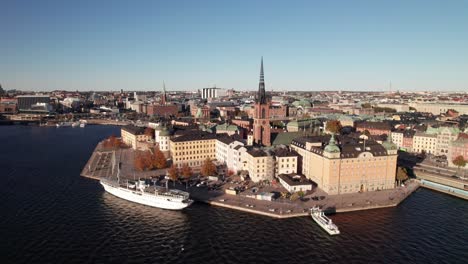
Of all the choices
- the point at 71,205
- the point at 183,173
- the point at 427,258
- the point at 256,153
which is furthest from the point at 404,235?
the point at 71,205

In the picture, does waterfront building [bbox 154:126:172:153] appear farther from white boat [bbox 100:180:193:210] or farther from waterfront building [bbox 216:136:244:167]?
white boat [bbox 100:180:193:210]

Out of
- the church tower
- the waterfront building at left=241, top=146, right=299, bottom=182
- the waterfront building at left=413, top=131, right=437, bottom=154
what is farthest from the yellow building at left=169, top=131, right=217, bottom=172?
the waterfront building at left=413, top=131, right=437, bottom=154

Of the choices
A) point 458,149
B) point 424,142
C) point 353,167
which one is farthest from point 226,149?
point 424,142

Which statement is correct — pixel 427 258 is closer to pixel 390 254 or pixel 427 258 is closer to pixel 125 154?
pixel 390 254

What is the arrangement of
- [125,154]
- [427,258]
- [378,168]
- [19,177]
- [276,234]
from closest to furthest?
[427,258] → [276,234] → [378,168] → [19,177] → [125,154]

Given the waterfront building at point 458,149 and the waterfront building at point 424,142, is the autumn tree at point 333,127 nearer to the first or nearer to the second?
the waterfront building at point 424,142

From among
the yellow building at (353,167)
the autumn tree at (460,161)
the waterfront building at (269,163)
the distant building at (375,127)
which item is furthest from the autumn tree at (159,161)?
the distant building at (375,127)

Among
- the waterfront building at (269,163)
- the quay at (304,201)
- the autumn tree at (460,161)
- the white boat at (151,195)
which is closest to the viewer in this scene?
the quay at (304,201)
